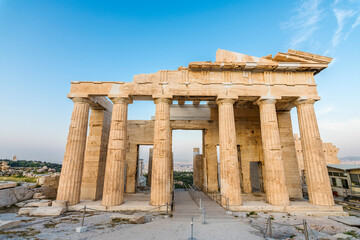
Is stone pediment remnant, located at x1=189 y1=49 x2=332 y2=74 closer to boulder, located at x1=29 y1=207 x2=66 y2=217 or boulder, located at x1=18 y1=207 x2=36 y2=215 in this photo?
boulder, located at x1=29 y1=207 x2=66 y2=217

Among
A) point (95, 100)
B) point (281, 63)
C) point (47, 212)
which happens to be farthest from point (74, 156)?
point (281, 63)

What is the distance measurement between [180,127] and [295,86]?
910cm

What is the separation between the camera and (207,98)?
41.4 ft

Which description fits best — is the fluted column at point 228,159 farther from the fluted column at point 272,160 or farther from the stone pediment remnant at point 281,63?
the stone pediment remnant at point 281,63

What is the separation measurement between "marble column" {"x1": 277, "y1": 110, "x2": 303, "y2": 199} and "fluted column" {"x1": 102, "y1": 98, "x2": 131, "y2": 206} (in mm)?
12669

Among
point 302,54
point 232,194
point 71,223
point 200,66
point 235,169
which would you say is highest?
point 302,54

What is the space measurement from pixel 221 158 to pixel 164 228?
5.65 m

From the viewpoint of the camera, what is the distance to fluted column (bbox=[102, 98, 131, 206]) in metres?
10.4

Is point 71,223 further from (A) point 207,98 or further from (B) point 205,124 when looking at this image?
(B) point 205,124

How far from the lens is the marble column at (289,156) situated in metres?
14.4

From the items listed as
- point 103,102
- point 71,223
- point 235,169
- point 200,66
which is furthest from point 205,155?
point 71,223

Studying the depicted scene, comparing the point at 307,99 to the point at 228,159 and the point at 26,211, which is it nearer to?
the point at 228,159

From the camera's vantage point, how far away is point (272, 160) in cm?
1105

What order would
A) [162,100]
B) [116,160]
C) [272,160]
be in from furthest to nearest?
[162,100] < [272,160] < [116,160]
